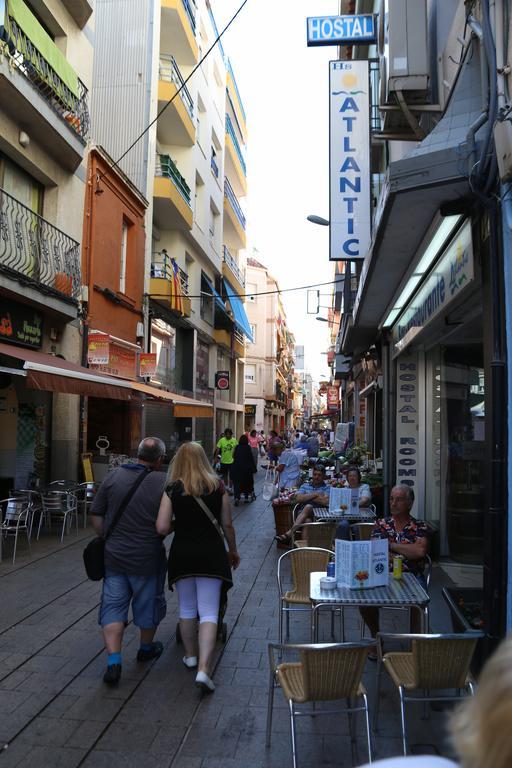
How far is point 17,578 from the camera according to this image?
7.84 meters

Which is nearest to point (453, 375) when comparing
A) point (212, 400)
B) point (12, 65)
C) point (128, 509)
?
point (128, 509)

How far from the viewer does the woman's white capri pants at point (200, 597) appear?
4.67 meters

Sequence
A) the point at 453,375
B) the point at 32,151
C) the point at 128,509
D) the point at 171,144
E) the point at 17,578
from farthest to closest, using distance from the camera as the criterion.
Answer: the point at 171,144
the point at 32,151
the point at 453,375
the point at 17,578
the point at 128,509

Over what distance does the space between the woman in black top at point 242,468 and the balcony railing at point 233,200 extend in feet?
63.7

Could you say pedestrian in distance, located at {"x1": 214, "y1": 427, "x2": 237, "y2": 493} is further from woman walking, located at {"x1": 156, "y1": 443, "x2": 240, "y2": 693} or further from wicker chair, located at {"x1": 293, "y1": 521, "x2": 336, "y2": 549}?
woman walking, located at {"x1": 156, "y1": 443, "x2": 240, "y2": 693}

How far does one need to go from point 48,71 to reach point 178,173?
376 inches

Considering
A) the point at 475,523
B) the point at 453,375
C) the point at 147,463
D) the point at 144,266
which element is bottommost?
the point at 475,523

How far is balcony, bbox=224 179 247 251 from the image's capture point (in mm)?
32347

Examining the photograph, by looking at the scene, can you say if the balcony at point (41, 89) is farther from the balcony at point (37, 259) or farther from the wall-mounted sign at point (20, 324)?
the wall-mounted sign at point (20, 324)

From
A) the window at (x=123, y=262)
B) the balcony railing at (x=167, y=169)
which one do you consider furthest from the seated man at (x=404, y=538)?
the balcony railing at (x=167, y=169)

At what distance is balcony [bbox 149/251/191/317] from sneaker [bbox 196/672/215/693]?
16.5 metres

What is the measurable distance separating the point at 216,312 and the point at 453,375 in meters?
21.9

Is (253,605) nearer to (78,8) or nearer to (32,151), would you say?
(32,151)

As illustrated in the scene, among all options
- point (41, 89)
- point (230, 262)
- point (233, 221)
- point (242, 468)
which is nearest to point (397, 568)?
point (242, 468)
